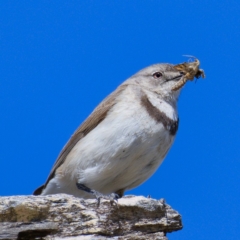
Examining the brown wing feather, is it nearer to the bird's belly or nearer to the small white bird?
the small white bird

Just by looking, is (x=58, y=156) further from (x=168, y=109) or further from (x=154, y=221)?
(x=154, y=221)

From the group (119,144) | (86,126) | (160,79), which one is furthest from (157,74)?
(119,144)

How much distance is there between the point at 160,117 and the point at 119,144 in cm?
89

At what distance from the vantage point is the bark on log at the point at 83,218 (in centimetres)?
740

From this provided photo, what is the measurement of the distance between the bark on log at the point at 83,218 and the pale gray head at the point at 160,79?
318 centimetres

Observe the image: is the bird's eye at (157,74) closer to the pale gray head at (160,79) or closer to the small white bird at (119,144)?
the pale gray head at (160,79)

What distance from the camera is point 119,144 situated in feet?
32.1

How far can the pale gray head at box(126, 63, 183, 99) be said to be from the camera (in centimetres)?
1104

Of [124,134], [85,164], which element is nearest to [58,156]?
[85,164]

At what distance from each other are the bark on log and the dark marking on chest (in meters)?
2.14

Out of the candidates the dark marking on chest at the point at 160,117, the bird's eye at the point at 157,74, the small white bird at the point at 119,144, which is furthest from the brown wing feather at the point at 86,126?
the bird's eye at the point at 157,74

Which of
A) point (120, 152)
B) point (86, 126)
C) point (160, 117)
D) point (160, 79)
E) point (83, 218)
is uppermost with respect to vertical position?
point (160, 79)

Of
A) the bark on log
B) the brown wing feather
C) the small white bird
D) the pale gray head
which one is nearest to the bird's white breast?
the small white bird

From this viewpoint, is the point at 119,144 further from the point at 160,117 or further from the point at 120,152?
the point at 160,117
